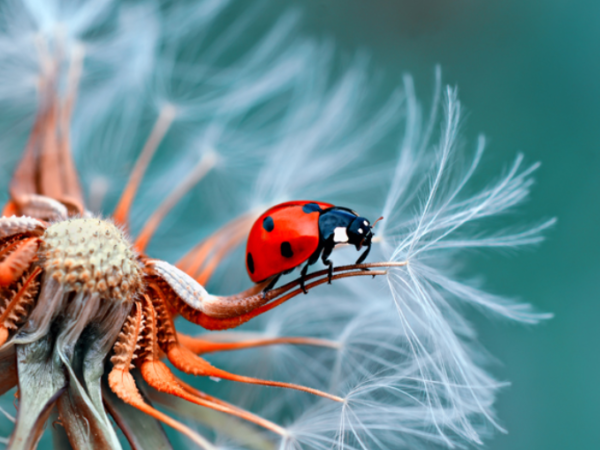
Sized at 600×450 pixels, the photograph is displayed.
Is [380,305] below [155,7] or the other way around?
below

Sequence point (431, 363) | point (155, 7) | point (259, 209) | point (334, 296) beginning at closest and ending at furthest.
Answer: point (431, 363) → point (259, 209) → point (334, 296) → point (155, 7)

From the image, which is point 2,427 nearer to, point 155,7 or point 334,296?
point 334,296

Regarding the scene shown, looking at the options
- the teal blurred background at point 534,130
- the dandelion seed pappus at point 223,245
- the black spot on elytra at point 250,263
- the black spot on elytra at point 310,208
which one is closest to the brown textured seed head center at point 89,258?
the dandelion seed pappus at point 223,245

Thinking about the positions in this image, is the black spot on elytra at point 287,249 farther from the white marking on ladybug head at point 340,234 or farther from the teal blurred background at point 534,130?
the teal blurred background at point 534,130

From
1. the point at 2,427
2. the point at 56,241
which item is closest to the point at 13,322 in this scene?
the point at 56,241

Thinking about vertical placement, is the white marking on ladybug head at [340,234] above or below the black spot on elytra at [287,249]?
above

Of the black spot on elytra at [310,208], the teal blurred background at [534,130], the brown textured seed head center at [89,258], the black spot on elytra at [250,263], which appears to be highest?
the teal blurred background at [534,130]

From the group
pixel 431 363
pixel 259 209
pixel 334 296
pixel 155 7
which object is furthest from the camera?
pixel 155 7
